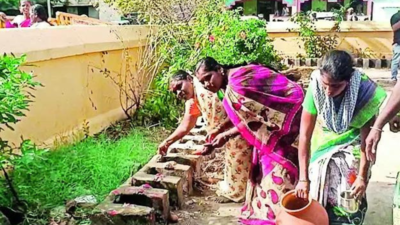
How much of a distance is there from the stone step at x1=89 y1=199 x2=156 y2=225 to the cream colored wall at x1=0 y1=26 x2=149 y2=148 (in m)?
1.28

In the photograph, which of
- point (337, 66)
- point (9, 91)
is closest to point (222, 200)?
point (337, 66)

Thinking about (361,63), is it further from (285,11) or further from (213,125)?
(285,11)

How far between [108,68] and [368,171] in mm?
4084

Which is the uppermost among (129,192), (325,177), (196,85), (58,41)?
(58,41)

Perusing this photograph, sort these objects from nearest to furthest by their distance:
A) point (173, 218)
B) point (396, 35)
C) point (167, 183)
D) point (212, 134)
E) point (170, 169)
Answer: point (173, 218) < point (167, 183) < point (212, 134) < point (170, 169) < point (396, 35)

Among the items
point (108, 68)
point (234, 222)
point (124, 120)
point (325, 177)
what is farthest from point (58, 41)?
point (325, 177)

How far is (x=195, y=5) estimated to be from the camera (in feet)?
25.5

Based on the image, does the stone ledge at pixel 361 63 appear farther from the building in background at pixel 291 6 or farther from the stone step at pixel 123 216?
the stone step at pixel 123 216

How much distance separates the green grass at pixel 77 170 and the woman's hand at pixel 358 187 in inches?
70.2

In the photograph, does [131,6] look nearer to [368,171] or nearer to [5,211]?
[5,211]

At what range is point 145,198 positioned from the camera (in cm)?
357

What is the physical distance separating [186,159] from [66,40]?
1.80 meters

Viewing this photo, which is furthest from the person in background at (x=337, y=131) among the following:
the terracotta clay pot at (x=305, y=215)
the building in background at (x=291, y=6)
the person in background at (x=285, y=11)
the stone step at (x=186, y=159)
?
the person in background at (x=285, y=11)

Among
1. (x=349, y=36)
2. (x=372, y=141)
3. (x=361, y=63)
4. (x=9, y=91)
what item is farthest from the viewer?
(x=349, y=36)
